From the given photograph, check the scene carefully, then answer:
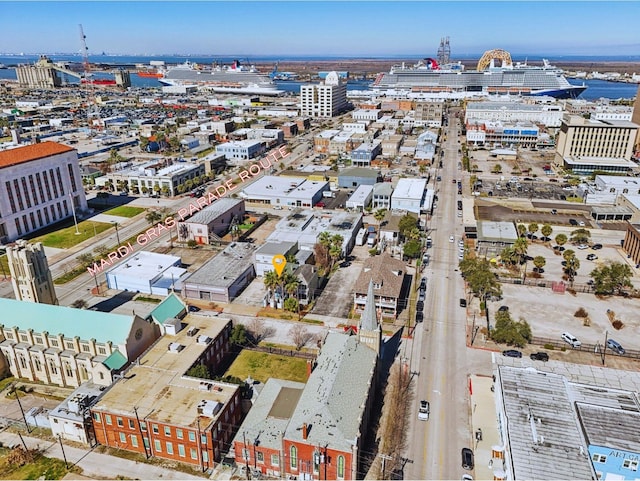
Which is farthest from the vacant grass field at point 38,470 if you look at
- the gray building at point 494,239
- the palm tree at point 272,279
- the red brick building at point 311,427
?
the gray building at point 494,239

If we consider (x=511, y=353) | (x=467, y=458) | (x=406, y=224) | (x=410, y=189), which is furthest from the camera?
(x=410, y=189)

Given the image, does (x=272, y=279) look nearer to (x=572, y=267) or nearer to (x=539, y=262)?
(x=539, y=262)

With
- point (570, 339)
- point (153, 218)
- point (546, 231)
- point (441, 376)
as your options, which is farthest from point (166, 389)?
point (546, 231)

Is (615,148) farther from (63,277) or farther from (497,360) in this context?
(63,277)

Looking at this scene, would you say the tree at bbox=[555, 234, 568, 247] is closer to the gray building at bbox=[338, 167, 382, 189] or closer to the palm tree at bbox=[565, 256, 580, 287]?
the palm tree at bbox=[565, 256, 580, 287]

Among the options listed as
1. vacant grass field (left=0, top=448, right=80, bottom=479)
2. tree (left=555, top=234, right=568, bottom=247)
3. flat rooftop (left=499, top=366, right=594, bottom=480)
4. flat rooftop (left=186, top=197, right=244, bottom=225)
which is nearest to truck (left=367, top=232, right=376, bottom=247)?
flat rooftop (left=186, top=197, right=244, bottom=225)

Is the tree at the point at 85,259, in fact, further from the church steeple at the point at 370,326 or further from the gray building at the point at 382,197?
the gray building at the point at 382,197

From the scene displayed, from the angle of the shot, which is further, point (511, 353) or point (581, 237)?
point (581, 237)
